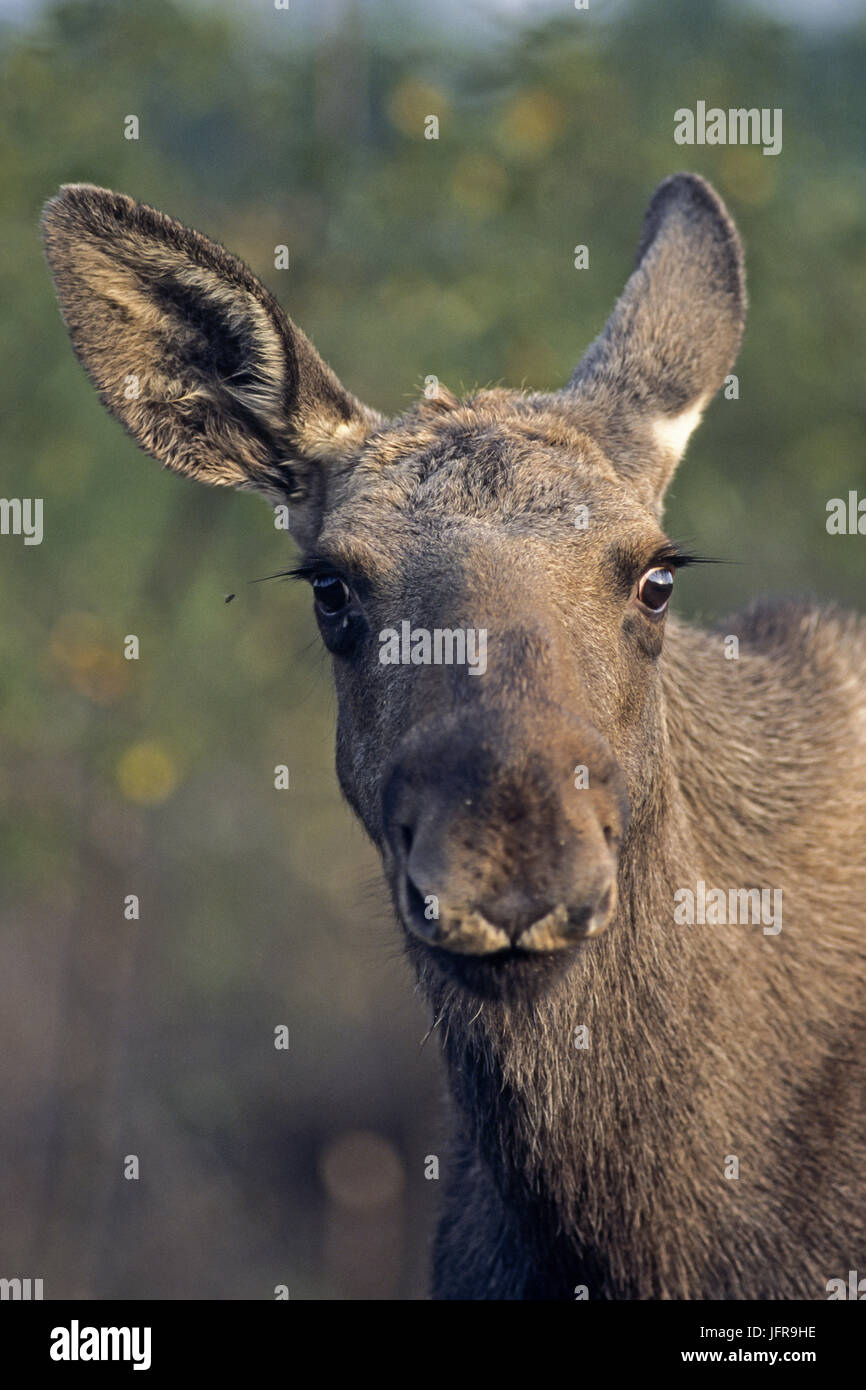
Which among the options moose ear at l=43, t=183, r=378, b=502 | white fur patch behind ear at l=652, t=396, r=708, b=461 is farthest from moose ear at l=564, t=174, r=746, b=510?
moose ear at l=43, t=183, r=378, b=502

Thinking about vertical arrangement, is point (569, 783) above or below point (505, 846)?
above

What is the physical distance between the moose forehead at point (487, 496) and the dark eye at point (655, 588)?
0.40 feet

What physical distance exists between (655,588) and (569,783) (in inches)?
46.9

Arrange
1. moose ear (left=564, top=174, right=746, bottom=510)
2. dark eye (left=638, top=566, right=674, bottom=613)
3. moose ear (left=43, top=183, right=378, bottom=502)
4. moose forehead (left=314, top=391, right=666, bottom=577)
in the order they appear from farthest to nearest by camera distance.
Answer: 1. moose ear (left=564, top=174, right=746, bottom=510)
2. moose ear (left=43, top=183, right=378, bottom=502)
3. dark eye (left=638, top=566, right=674, bottom=613)
4. moose forehead (left=314, top=391, right=666, bottom=577)

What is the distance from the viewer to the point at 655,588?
5.18m

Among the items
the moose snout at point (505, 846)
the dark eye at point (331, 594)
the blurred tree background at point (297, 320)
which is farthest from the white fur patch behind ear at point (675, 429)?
the blurred tree background at point (297, 320)

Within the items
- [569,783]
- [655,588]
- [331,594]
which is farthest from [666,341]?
[569,783]

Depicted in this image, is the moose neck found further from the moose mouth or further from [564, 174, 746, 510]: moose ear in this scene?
[564, 174, 746, 510]: moose ear

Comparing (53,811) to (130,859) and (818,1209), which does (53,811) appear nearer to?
(130,859)

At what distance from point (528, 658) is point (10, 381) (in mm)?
6650

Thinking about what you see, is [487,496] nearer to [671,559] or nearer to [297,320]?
[671,559]

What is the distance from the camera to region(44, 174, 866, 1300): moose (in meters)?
4.35

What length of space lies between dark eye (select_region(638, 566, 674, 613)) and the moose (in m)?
0.01

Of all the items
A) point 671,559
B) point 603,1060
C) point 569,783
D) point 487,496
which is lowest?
point 603,1060
